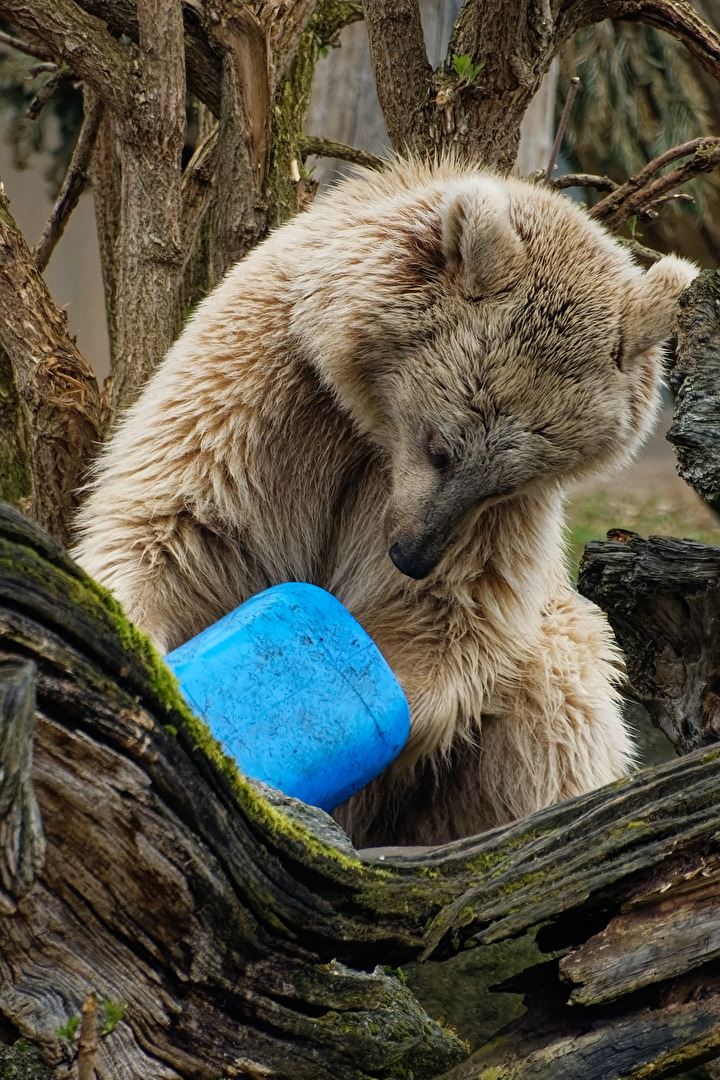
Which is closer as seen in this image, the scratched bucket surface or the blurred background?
the scratched bucket surface

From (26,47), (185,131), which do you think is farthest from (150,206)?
(26,47)

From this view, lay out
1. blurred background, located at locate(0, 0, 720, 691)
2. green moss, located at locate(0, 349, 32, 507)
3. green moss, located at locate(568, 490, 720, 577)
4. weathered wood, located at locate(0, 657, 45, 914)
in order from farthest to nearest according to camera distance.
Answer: green moss, located at locate(568, 490, 720, 577)
blurred background, located at locate(0, 0, 720, 691)
green moss, located at locate(0, 349, 32, 507)
weathered wood, located at locate(0, 657, 45, 914)

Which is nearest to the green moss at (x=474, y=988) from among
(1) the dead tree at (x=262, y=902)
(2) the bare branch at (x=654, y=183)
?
(1) the dead tree at (x=262, y=902)

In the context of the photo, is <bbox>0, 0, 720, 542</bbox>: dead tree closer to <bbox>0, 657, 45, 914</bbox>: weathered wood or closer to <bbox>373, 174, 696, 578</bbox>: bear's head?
<bbox>373, 174, 696, 578</bbox>: bear's head

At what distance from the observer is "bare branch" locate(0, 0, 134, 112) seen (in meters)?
3.69

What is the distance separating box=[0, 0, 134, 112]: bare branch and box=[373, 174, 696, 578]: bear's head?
48.9 inches

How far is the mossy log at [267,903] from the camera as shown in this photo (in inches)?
66.5

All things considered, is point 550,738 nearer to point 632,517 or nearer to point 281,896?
point 281,896

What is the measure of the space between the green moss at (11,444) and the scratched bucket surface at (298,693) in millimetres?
1743

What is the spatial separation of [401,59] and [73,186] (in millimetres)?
1515

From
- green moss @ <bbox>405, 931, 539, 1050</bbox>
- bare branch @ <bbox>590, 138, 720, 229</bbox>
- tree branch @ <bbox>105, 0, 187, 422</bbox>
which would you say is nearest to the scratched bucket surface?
green moss @ <bbox>405, 931, 539, 1050</bbox>

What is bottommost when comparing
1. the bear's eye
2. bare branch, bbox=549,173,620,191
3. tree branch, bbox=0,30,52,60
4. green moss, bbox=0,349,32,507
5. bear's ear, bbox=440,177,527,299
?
the bear's eye

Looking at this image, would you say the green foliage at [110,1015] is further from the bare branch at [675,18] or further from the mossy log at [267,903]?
the bare branch at [675,18]

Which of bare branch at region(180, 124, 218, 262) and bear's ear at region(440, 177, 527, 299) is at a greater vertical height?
bare branch at region(180, 124, 218, 262)
